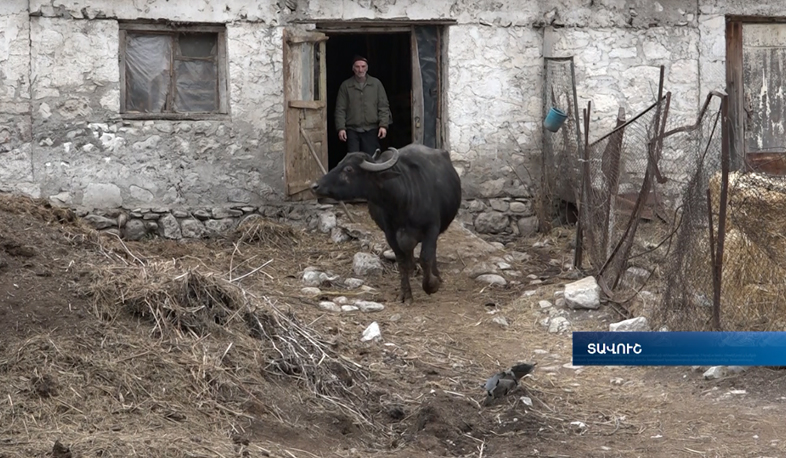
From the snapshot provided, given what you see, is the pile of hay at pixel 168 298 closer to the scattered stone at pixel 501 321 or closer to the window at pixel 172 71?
the scattered stone at pixel 501 321

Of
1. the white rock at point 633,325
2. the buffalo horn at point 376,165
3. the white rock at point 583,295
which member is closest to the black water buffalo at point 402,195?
the buffalo horn at point 376,165

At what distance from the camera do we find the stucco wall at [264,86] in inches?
521

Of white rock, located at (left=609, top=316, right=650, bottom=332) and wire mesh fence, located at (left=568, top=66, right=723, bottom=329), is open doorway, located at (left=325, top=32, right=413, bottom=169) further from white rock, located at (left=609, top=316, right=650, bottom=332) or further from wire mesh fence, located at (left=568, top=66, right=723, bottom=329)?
white rock, located at (left=609, top=316, right=650, bottom=332)

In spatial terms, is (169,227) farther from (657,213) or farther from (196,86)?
(657,213)

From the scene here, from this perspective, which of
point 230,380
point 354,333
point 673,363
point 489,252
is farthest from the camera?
point 489,252

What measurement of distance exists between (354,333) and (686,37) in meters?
7.13

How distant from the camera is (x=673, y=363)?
27.1 ft

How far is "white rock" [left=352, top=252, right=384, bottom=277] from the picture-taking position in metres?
12.3

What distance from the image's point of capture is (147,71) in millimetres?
13695

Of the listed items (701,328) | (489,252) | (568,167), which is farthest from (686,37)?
(701,328)

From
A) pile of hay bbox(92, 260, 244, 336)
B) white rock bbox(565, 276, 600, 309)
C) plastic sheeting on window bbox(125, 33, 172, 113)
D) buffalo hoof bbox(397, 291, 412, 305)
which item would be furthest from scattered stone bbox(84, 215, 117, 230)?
white rock bbox(565, 276, 600, 309)

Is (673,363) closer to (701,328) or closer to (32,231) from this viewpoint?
(701,328)

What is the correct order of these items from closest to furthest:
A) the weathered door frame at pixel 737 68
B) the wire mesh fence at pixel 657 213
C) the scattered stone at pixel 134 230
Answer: the wire mesh fence at pixel 657 213, the scattered stone at pixel 134 230, the weathered door frame at pixel 737 68

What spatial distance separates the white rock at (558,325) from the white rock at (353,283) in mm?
2286
